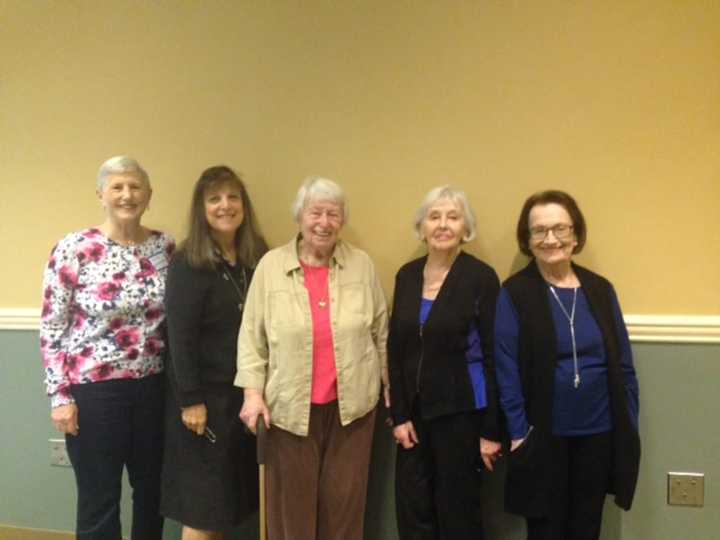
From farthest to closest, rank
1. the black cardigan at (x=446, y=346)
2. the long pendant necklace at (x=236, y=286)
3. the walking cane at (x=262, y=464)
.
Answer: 1. the long pendant necklace at (x=236, y=286)
2. the black cardigan at (x=446, y=346)
3. the walking cane at (x=262, y=464)

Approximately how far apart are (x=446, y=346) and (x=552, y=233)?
0.49 metres

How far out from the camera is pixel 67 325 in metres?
1.86

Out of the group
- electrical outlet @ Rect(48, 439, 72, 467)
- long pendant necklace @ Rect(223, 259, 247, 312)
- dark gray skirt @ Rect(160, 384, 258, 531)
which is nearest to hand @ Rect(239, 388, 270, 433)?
dark gray skirt @ Rect(160, 384, 258, 531)

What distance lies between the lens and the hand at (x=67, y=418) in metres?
1.79

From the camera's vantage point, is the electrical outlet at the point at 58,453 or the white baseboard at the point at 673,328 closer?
the white baseboard at the point at 673,328

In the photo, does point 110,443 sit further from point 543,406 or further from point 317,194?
point 543,406

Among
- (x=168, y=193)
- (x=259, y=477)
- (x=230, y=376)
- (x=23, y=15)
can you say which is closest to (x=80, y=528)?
(x=259, y=477)

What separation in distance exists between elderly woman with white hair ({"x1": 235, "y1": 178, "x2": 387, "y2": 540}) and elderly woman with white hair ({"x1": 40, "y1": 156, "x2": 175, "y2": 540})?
40 centimetres

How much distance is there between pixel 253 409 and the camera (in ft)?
5.58

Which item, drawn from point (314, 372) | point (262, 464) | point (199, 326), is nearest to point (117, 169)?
point (199, 326)

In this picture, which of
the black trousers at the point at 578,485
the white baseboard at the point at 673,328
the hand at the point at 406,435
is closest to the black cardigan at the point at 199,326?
the hand at the point at 406,435

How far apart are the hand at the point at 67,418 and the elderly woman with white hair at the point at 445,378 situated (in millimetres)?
1086

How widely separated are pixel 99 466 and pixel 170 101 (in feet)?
4.75

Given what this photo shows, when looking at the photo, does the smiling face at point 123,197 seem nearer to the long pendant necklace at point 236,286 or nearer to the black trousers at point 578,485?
the long pendant necklace at point 236,286
